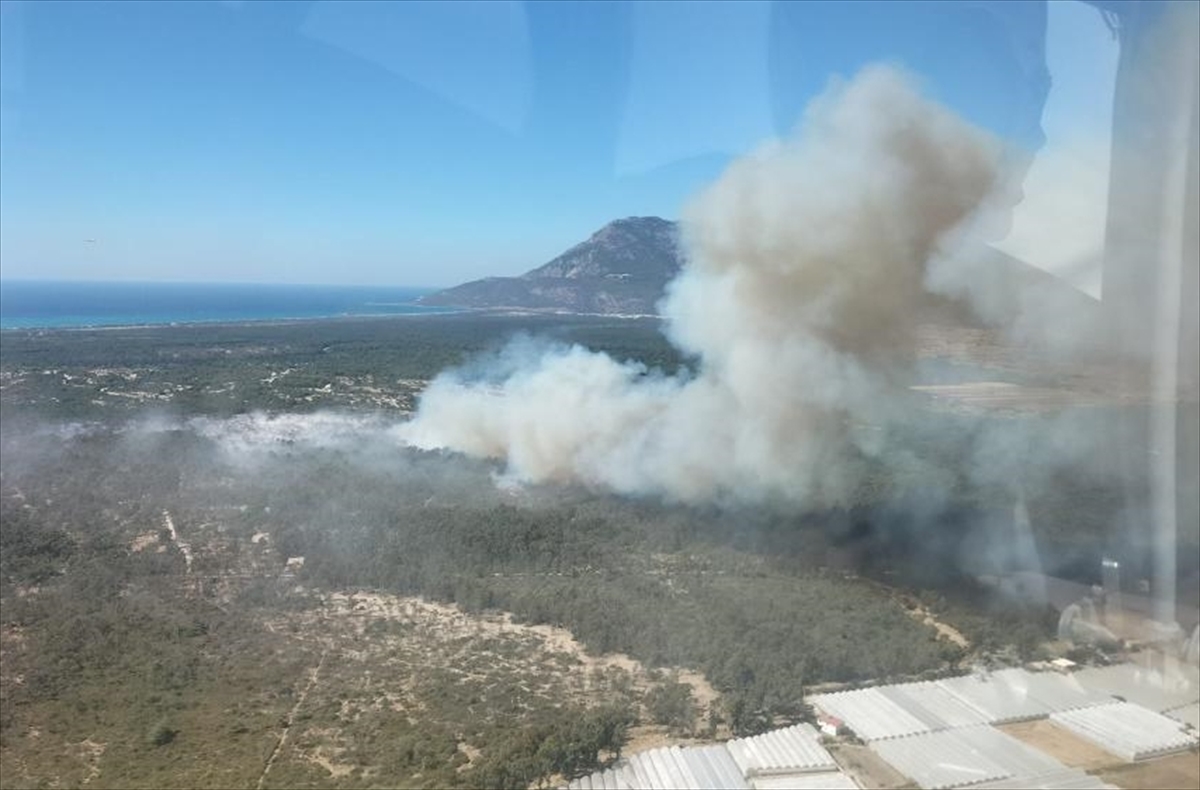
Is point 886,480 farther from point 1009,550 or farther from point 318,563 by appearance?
point 318,563

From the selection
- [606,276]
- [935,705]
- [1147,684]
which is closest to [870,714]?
[935,705]

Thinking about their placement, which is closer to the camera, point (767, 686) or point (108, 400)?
point (767, 686)

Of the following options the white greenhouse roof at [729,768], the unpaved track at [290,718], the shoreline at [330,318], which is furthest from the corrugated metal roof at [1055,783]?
the shoreline at [330,318]

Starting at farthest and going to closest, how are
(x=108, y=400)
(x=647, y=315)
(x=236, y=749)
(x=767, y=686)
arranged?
1. (x=647, y=315)
2. (x=108, y=400)
3. (x=767, y=686)
4. (x=236, y=749)

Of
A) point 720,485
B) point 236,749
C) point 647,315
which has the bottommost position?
point 236,749

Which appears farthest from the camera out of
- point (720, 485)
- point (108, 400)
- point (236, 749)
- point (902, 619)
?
point (108, 400)

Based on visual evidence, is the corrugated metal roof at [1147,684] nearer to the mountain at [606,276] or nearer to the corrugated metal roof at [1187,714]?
the corrugated metal roof at [1187,714]

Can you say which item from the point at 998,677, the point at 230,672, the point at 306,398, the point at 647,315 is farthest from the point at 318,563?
the point at 647,315

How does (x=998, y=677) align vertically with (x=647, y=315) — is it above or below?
below
